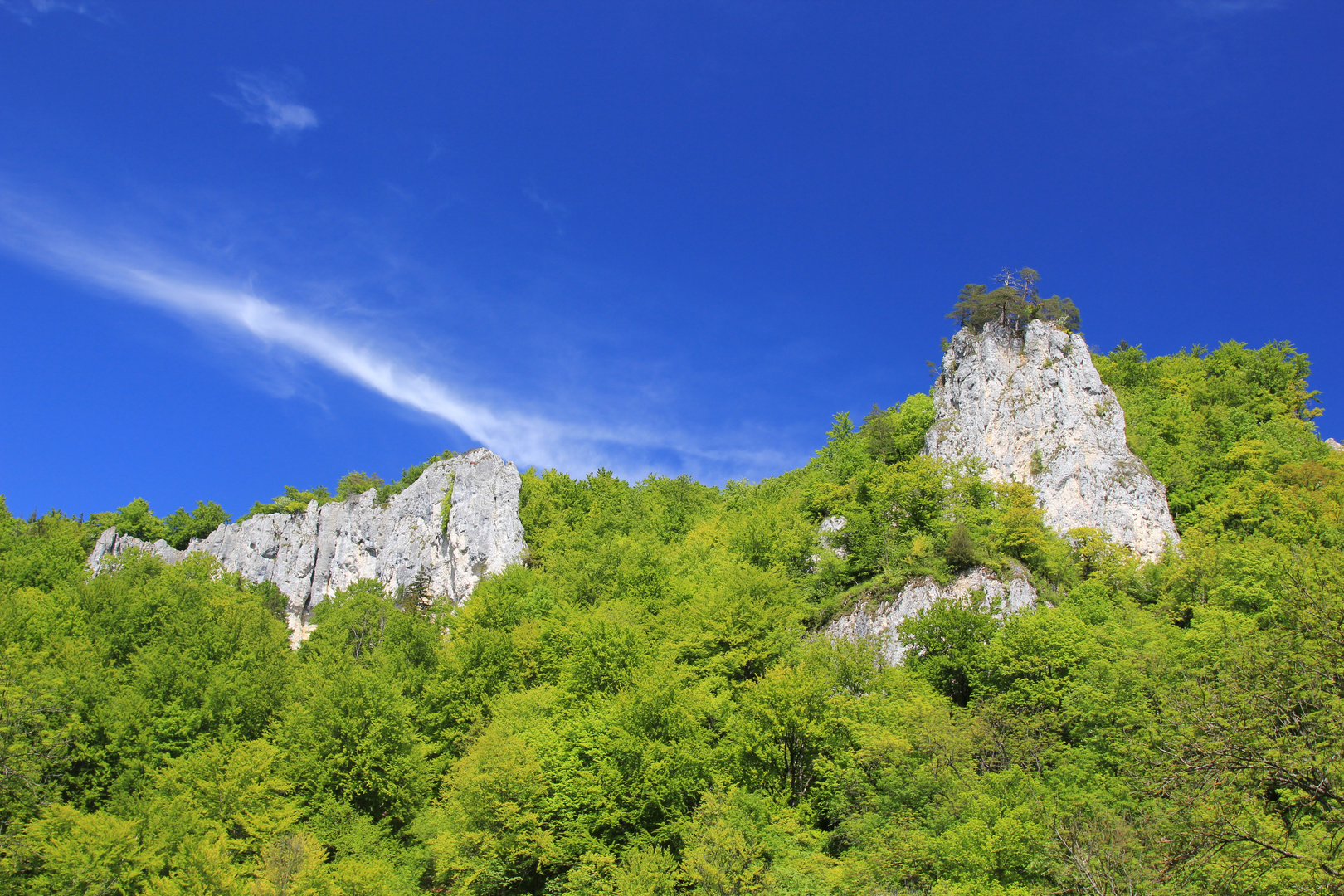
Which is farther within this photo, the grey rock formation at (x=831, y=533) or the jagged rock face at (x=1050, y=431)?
the jagged rock face at (x=1050, y=431)

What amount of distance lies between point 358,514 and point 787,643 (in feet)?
143

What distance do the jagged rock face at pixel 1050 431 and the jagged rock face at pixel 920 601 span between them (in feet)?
34.4

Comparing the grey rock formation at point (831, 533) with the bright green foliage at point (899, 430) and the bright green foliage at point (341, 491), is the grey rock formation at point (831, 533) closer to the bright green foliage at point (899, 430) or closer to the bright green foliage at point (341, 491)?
the bright green foliage at point (899, 430)

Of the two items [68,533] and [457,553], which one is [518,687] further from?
[68,533]

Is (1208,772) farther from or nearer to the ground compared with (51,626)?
nearer to the ground

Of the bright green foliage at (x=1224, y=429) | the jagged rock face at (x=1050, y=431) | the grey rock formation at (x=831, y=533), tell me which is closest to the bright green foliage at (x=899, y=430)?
the jagged rock face at (x=1050, y=431)

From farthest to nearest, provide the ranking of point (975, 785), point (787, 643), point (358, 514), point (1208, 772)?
point (358, 514), point (787, 643), point (975, 785), point (1208, 772)

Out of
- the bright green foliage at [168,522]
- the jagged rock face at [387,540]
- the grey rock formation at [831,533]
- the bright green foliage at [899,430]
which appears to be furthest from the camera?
the bright green foliage at [168,522]

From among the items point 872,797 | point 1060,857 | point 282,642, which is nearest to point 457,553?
point 282,642

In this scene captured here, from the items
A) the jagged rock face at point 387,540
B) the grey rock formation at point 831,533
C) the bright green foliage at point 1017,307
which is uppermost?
the bright green foliage at point 1017,307

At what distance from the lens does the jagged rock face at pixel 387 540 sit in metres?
56.1

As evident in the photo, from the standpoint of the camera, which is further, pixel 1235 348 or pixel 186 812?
pixel 1235 348

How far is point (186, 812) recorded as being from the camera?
2564 cm

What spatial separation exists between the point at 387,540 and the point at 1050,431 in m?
47.1
